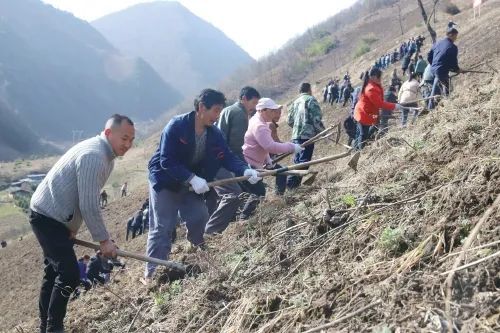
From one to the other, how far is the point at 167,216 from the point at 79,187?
1190mm

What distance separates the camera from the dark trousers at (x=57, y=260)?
3.72 metres

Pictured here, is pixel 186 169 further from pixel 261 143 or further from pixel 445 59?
pixel 445 59

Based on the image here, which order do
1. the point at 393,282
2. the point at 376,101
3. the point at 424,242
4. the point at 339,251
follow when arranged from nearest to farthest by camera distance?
the point at 393,282, the point at 424,242, the point at 339,251, the point at 376,101

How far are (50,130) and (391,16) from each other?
271 feet

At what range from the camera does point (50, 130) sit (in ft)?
384

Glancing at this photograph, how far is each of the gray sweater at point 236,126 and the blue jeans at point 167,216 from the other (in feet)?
4.51

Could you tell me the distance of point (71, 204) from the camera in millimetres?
3691

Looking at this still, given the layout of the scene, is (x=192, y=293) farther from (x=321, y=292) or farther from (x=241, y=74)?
(x=241, y=74)

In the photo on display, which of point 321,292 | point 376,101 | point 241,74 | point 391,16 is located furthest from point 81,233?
point 241,74

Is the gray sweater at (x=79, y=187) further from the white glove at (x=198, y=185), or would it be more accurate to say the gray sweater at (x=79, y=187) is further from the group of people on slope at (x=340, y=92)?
the group of people on slope at (x=340, y=92)

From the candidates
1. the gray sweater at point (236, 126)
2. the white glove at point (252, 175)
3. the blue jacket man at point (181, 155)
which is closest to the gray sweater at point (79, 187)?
the blue jacket man at point (181, 155)

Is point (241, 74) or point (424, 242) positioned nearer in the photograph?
point (424, 242)

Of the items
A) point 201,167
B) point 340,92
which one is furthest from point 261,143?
point 340,92

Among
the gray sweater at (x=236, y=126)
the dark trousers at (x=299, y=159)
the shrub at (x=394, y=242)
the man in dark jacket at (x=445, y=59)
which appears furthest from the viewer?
the man in dark jacket at (x=445, y=59)
